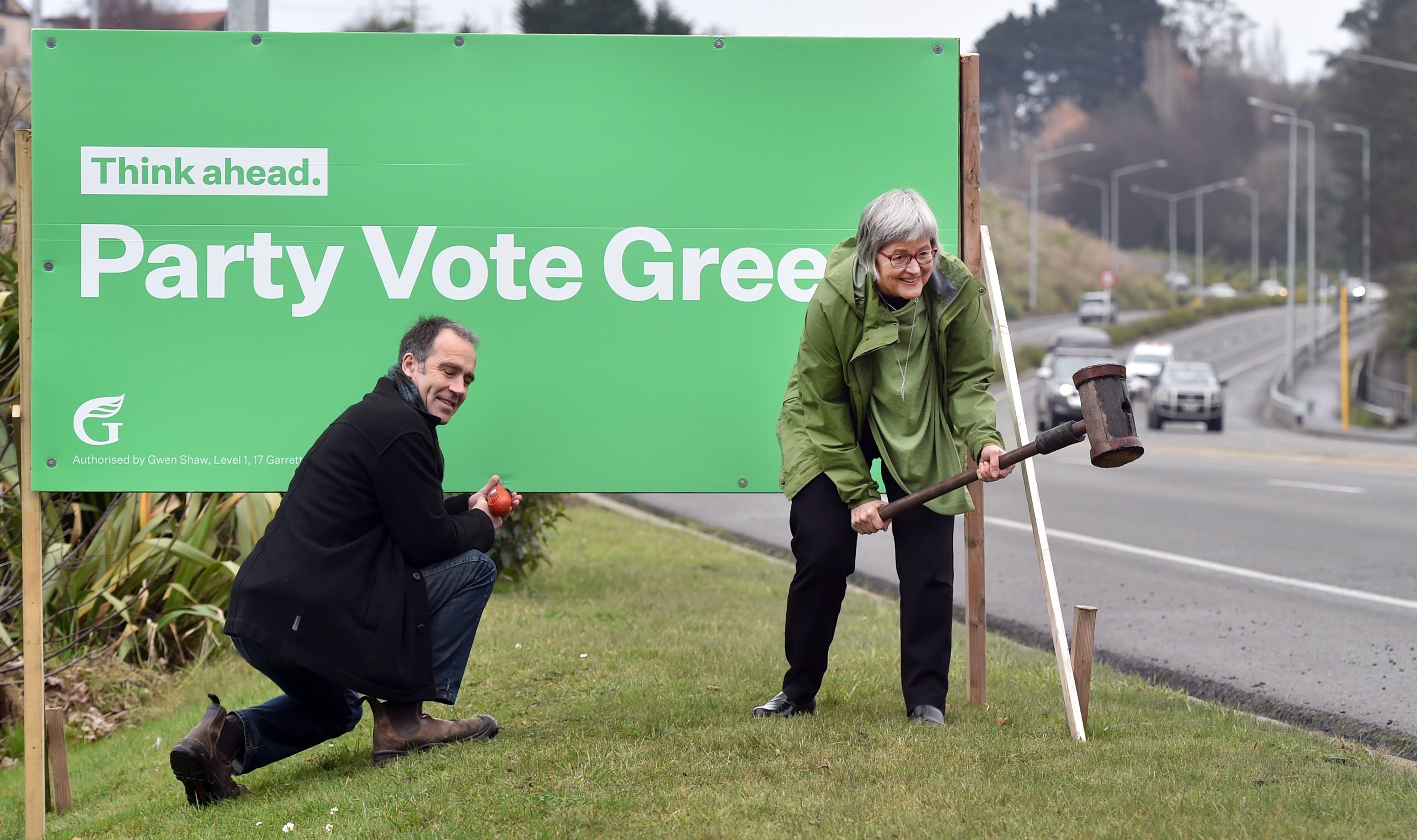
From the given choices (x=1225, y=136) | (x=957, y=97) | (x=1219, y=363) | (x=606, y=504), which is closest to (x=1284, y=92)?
(x=1225, y=136)

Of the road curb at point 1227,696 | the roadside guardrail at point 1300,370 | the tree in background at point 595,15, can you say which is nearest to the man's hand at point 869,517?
the road curb at point 1227,696

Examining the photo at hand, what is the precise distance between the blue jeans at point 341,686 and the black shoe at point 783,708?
950mm

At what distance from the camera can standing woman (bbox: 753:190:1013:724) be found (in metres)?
4.34

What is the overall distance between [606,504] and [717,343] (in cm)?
890

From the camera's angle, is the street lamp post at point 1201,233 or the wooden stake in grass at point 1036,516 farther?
the street lamp post at point 1201,233

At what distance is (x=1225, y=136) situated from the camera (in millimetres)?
108438

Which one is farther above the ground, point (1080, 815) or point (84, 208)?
point (84, 208)

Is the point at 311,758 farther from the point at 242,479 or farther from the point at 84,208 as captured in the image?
the point at 84,208

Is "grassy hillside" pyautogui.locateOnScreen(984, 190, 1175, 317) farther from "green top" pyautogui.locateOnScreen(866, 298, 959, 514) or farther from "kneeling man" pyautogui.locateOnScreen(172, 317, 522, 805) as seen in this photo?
"kneeling man" pyautogui.locateOnScreen(172, 317, 522, 805)

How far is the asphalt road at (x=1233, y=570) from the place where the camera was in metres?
6.30

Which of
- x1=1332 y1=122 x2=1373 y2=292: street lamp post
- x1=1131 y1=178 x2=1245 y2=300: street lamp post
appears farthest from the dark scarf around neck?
A: x1=1131 y1=178 x2=1245 y2=300: street lamp post

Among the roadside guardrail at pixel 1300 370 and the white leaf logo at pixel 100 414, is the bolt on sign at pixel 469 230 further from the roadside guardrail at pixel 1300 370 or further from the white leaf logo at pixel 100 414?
the roadside guardrail at pixel 1300 370

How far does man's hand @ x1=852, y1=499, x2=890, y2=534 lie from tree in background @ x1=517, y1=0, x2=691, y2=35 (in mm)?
48200

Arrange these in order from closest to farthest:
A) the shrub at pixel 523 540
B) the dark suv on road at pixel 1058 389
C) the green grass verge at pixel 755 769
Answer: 1. the green grass verge at pixel 755 769
2. the shrub at pixel 523 540
3. the dark suv on road at pixel 1058 389
